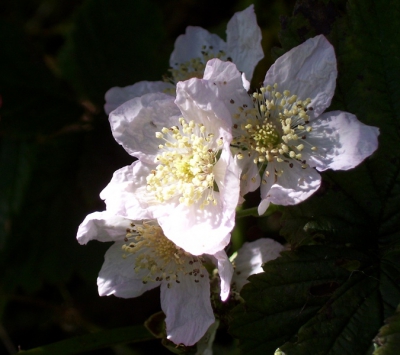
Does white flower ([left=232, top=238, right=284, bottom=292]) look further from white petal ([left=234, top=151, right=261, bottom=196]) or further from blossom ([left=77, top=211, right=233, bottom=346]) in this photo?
white petal ([left=234, top=151, right=261, bottom=196])

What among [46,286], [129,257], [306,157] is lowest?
[46,286]

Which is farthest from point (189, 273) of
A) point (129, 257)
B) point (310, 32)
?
point (310, 32)

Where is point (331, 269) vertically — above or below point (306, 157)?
below

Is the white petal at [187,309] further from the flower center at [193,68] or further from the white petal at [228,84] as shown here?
the flower center at [193,68]

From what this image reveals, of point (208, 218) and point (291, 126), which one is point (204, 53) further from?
point (208, 218)

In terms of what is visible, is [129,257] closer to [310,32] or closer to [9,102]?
[310,32]

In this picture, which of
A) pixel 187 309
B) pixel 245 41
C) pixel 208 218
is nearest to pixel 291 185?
pixel 208 218

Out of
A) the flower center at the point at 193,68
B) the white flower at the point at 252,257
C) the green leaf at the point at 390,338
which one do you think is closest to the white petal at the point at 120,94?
the flower center at the point at 193,68

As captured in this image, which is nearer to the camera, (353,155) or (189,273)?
(353,155)
